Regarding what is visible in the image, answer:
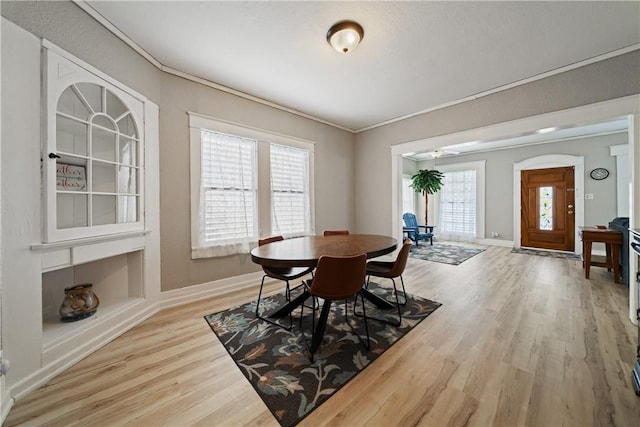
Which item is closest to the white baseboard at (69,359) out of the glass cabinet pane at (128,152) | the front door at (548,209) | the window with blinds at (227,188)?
the window with blinds at (227,188)

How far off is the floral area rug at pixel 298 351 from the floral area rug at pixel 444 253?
244cm

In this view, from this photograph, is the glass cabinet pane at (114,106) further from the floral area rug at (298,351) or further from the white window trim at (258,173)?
the floral area rug at (298,351)

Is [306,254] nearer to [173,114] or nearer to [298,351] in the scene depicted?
[298,351]

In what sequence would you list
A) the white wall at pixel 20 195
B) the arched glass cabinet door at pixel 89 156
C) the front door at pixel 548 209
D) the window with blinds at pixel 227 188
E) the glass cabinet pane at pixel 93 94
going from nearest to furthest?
the white wall at pixel 20 195 < the arched glass cabinet door at pixel 89 156 < the glass cabinet pane at pixel 93 94 < the window with blinds at pixel 227 188 < the front door at pixel 548 209

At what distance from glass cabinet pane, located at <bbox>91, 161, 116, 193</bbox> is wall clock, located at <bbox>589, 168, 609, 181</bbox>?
844 cm

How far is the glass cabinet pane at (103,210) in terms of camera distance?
2.03 metres

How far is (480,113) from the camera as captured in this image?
127 inches

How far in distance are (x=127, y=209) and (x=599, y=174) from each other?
845 cm

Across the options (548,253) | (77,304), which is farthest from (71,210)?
(548,253)

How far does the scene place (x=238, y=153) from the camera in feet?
10.5

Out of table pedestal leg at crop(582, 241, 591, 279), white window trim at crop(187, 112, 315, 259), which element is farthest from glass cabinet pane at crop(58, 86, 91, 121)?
table pedestal leg at crop(582, 241, 591, 279)

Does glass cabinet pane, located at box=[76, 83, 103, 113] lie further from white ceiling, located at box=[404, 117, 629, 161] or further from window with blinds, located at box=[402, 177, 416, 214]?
window with blinds, located at box=[402, 177, 416, 214]

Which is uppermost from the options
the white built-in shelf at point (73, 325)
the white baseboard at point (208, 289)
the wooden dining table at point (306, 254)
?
the wooden dining table at point (306, 254)

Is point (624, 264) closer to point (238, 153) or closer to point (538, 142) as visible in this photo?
point (538, 142)
